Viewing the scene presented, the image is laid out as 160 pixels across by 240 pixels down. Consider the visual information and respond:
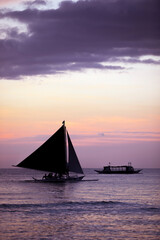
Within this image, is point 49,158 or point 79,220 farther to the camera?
point 49,158

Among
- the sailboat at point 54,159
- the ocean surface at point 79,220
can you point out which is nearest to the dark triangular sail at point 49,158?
the sailboat at point 54,159

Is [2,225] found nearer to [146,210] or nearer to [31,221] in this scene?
[31,221]

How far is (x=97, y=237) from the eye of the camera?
3192 centimetres

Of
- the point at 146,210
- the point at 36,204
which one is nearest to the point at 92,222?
the point at 146,210

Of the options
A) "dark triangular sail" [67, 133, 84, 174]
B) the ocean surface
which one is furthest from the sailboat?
the ocean surface

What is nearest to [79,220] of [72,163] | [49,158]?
[49,158]

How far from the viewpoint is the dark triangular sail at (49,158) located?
282 ft

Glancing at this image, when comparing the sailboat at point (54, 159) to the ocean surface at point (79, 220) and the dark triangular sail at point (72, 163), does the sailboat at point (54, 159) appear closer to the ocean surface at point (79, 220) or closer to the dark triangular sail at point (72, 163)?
the dark triangular sail at point (72, 163)

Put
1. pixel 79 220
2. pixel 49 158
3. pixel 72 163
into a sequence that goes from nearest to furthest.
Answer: pixel 79 220 → pixel 49 158 → pixel 72 163

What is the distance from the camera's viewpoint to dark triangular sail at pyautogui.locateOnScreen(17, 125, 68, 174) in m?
86.0

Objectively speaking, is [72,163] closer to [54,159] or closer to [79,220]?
[54,159]

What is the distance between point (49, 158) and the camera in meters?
86.4

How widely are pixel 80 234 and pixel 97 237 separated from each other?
62.3 inches

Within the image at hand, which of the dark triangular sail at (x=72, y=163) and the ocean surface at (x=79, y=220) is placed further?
the dark triangular sail at (x=72, y=163)
